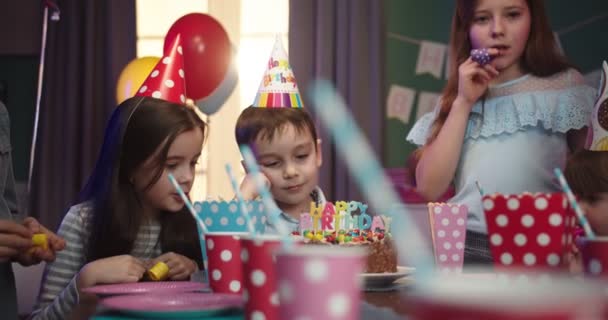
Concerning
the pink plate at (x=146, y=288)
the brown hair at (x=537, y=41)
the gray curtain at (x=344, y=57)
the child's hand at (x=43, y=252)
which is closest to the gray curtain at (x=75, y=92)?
the gray curtain at (x=344, y=57)

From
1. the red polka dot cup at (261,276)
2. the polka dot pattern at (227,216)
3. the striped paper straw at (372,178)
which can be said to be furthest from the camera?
the polka dot pattern at (227,216)

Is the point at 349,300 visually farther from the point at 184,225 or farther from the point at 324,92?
the point at 184,225

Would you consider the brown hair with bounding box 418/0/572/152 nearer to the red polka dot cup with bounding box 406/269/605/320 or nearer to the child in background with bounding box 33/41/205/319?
the child in background with bounding box 33/41/205/319

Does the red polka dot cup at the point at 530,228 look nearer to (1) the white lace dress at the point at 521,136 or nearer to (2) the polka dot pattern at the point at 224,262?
(2) the polka dot pattern at the point at 224,262

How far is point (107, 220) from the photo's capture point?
1747 mm

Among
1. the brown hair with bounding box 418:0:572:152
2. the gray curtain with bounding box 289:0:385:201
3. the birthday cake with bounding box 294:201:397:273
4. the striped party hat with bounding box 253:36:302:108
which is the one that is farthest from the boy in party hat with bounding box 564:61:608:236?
the gray curtain with bounding box 289:0:385:201

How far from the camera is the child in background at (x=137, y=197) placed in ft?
5.69

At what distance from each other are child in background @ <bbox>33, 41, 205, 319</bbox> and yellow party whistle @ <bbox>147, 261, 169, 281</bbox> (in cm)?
35

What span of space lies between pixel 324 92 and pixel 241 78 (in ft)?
12.4

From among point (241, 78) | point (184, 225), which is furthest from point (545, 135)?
point (241, 78)

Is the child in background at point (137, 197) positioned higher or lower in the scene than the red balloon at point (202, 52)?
lower

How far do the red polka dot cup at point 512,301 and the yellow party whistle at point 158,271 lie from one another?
1.01m

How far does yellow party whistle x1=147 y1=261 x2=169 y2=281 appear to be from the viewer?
4.29ft

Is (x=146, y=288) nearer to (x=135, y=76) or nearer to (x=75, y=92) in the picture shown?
(x=135, y=76)
